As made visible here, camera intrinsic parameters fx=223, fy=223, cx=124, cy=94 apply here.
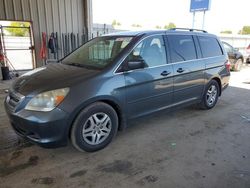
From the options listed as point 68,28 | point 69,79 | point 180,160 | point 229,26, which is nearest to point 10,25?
point 68,28

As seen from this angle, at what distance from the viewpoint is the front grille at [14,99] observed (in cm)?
266

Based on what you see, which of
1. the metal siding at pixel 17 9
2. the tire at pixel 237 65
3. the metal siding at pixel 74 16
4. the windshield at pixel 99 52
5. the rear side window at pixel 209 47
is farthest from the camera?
the tire at pixel 237 65

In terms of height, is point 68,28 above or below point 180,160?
above

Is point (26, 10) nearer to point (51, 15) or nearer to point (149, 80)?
point (51, 15)

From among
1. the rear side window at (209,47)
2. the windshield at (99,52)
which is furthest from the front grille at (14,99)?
the rear side window at (209,47)

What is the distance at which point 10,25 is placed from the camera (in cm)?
798

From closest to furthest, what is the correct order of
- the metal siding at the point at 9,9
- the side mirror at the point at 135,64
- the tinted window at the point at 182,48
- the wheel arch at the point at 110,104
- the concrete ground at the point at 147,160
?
the concrete ground at the point at 147,160, the wheel arch at the point at 110,104, the side mirror at the point at 135,64, the tinted window at the point at 182,48, the metal siding at the point at 9,9

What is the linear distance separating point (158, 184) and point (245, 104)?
3.83m

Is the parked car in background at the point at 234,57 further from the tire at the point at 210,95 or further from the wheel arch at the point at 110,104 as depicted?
the wheel arch at the point at 110,104

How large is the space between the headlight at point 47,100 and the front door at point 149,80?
3.01 ft

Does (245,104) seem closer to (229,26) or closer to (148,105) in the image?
(148,105)

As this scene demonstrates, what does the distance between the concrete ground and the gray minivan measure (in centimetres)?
29

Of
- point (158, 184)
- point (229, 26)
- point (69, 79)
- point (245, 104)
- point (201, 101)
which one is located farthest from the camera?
point (229, 26)

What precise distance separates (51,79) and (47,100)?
1.24 feet
